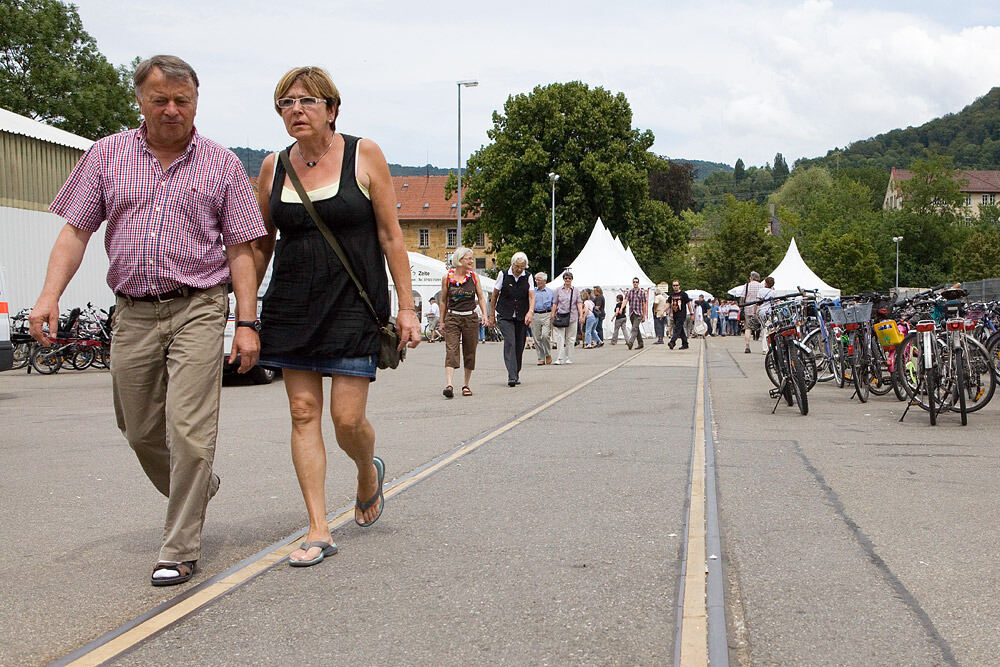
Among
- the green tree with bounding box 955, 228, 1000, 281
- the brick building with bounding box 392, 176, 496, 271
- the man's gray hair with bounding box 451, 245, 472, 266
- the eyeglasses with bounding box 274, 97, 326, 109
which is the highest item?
the brick building with bounding box 392, 176, 496, 271

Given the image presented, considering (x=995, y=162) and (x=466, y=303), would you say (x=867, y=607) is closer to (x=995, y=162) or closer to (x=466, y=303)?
(x=466, y=303)

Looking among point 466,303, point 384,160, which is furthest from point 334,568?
point 466,303

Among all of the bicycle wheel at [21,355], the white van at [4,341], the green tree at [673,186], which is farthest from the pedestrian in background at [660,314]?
the green tree at [673,186]

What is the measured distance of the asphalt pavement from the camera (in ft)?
11.0

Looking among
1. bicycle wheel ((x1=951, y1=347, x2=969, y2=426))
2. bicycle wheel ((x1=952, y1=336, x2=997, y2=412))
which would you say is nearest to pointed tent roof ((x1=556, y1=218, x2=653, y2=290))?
bicycle wheel ((x1=952, y1=336, x2=997, y2=412))

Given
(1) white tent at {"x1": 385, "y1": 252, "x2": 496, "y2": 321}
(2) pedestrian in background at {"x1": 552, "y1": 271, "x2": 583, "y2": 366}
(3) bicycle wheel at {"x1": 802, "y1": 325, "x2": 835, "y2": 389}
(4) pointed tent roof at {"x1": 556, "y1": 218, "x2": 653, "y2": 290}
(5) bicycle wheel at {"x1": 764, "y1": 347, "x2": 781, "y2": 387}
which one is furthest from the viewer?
(1) white tent at {"x1": 385, "y1": 252, "x2": 496, "y2": 321}

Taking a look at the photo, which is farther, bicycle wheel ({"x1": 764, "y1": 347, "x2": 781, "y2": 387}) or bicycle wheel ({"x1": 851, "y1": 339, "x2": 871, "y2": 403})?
bicycle wheel ({"x1": 851, "y1": 339, "x2": 871, "y2": 403})

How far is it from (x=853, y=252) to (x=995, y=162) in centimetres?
9290

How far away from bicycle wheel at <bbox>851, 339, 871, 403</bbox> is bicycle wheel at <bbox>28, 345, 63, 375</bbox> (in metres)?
13.5

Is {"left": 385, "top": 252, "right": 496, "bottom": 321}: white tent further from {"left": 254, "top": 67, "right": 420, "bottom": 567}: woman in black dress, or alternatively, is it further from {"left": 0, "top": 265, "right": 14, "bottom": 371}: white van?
{"left": 254, "top": 67, "right": 420, "bottom": 567}: woman in black dress

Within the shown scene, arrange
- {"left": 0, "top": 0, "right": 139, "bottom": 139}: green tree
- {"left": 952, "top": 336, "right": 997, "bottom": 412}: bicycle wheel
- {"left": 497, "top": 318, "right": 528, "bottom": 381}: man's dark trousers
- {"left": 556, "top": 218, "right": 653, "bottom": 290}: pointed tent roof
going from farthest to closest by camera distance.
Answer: {"left": 0, "top": 0, "right": 139, "bottom": 139}: green tree, {"left": 556, "top": 218, "right": 653, "bottom": 290}: pointed tent roof, {"left": 497, "top": 318, "right": 528, "bottom": 381}: man's dark trousers, {"left": 952, "top": 336, "right": 997, "bottom": 412}: bicycle wheel

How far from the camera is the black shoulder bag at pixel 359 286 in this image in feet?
14.1

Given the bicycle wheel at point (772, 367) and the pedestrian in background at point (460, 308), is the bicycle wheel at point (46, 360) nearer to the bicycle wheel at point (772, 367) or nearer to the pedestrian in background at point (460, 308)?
the pedestrian in background at point (460, 308)

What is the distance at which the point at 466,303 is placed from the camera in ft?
41.6
